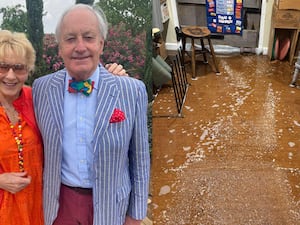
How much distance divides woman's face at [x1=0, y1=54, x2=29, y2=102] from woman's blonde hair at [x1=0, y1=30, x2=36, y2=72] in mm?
10

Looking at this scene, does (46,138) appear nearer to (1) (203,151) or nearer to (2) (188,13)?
(2) (188,13)

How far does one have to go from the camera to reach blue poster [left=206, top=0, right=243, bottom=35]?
1723mm

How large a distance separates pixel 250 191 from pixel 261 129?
430mm

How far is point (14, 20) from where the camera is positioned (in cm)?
112

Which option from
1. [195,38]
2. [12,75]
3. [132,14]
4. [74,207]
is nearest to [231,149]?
[195,38]

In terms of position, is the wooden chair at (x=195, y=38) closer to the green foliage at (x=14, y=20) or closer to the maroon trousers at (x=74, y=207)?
the green foliage at (x=14, y=20)

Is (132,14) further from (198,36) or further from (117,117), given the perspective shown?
(198,36)

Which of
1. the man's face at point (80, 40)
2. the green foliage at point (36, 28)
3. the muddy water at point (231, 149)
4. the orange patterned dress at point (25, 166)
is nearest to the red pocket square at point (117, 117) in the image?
the man's face at point (80, 40)

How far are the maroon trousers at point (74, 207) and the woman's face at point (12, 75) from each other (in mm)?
272

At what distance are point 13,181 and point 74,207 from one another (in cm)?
18

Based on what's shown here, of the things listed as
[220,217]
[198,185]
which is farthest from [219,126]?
[220,217]

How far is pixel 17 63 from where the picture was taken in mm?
935

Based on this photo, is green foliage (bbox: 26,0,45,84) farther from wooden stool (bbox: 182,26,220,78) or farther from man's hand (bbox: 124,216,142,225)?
wooden stool (bbox: 182,26,220,78)

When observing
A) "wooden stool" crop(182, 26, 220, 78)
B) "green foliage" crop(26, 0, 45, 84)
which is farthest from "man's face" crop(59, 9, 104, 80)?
"wooden stool" crop(182, 26, 220, 78)
